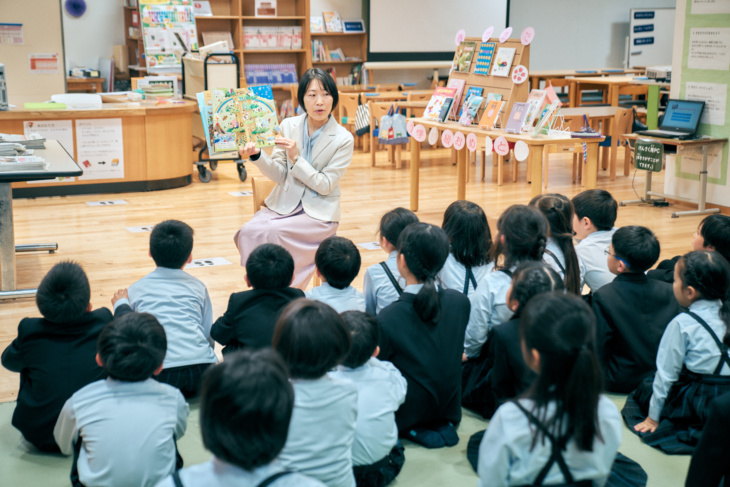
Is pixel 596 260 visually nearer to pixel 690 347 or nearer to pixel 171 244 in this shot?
pixel 690 347

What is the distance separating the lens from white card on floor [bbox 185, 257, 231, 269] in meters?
5.11

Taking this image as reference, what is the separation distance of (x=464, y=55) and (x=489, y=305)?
4.00 meters

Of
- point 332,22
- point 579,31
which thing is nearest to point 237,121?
point 332,22

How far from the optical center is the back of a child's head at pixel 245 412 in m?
1.38

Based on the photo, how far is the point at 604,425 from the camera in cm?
171

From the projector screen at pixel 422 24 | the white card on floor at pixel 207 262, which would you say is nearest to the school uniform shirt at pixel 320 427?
the white card on floor at pixel 207 262

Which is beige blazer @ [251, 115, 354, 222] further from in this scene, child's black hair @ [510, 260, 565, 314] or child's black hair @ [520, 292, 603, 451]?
child's black hair @ [520, 292, 603, 451]

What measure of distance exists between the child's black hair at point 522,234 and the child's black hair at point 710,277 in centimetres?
52

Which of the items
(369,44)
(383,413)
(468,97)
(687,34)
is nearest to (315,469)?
(383,413)

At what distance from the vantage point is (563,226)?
3279 mm

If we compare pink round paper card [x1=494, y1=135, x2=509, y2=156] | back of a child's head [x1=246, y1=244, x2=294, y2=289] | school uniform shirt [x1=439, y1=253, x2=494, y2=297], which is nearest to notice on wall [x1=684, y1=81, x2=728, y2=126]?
pink round paper card [x1=494, y1=135, x2=509, y2=156]

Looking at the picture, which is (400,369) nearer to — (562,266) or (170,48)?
(562,266)

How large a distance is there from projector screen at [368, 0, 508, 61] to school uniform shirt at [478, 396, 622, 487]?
1046cm

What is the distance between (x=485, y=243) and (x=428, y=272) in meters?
0.62
